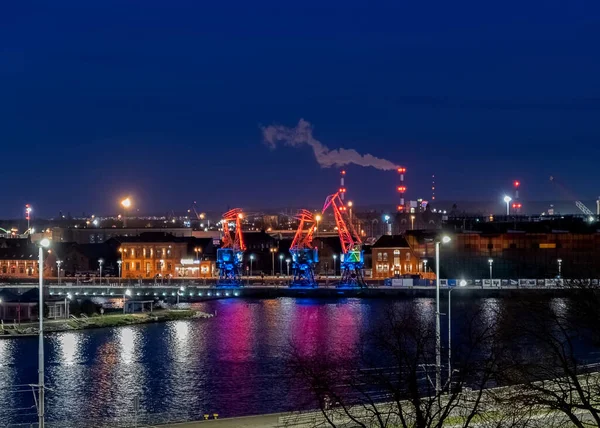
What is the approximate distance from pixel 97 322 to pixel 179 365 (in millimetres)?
7098

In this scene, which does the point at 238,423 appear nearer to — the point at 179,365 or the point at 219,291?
the point at 179,365

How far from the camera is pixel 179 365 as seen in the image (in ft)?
50.0

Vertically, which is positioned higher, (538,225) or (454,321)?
(538,225)

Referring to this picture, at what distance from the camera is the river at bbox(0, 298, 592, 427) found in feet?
37.5

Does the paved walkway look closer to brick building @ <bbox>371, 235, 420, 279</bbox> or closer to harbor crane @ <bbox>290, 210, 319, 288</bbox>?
harbor crane @ <bbox>290, 210, 319, 288</bbox>

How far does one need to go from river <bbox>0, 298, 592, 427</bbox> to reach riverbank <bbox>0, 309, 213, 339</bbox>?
534 mm

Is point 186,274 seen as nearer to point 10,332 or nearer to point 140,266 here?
point 140,266

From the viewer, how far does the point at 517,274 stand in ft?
109

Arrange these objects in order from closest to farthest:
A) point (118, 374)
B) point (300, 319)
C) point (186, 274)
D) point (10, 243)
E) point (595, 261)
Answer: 1. point (118, 374)
2. point (300, 319)
3. point (595, 261)
4. point (186, 274)
5. point (10, 243)

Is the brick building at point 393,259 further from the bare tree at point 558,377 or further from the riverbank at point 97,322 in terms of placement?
the bare tree at point 558,377

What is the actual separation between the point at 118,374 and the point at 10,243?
31837mm

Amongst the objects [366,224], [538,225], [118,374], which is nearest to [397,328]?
[118,374]

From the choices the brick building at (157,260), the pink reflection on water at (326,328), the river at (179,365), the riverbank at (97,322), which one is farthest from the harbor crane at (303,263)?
the riverbank at (97,322)

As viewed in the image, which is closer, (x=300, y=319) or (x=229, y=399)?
(x=229, y=399)
